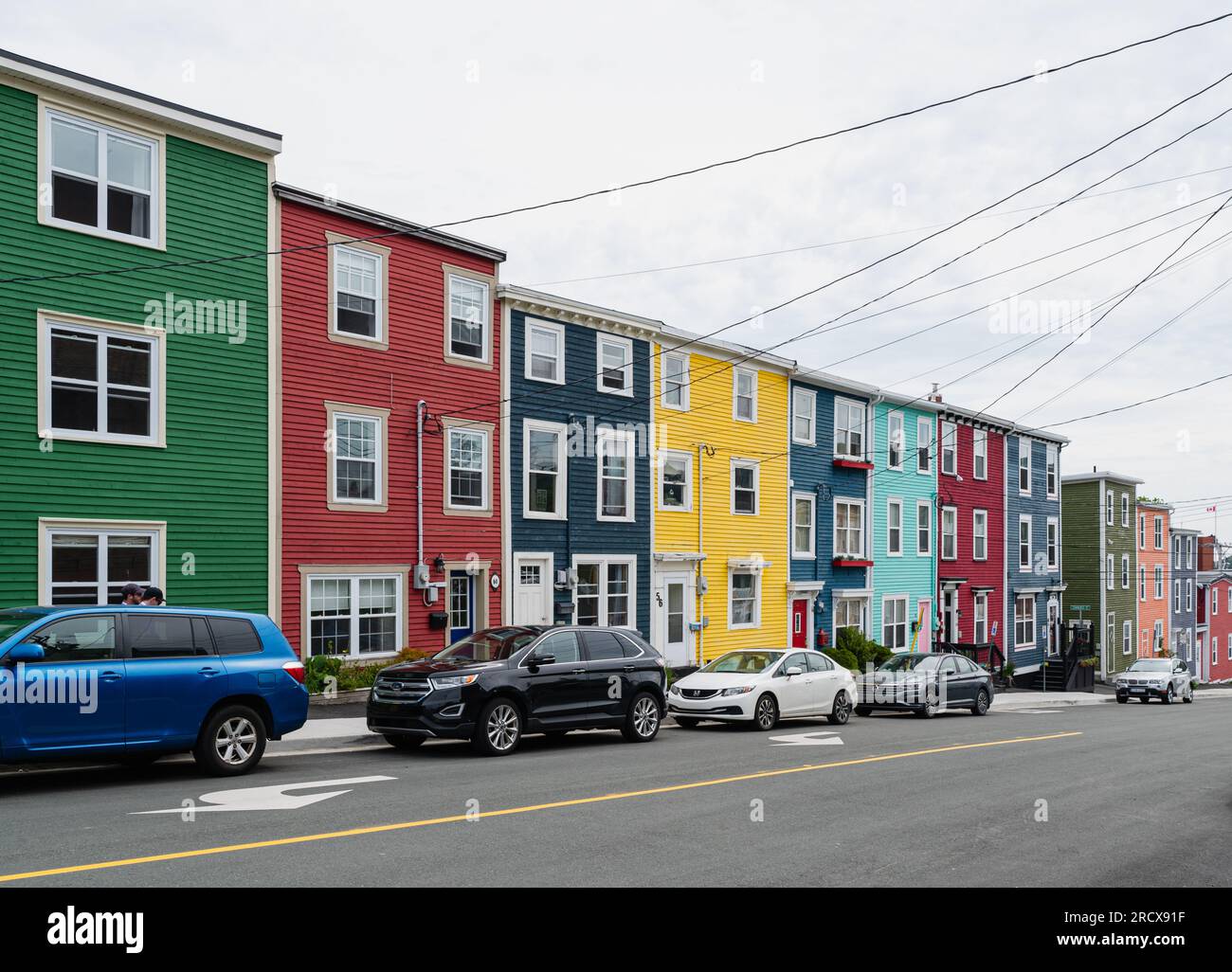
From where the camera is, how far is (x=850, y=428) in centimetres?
3753

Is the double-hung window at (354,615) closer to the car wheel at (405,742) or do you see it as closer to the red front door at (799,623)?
the car wheel at (405,742)

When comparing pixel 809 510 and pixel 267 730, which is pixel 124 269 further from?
pixel 809 510

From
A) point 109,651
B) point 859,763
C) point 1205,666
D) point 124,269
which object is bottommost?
point 1205,666

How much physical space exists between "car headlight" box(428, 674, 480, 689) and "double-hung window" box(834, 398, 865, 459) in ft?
79.8

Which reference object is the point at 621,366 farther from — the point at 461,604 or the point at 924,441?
the point at 924,441

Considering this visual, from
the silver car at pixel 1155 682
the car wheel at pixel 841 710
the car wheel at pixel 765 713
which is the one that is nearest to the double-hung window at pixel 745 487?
the car wheel at pixel 841 710

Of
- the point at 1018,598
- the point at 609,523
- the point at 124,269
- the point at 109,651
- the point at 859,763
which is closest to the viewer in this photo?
the point at 109,651

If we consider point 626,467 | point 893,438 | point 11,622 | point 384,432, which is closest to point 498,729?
point 11,622

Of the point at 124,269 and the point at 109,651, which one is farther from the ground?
the point at 124,269

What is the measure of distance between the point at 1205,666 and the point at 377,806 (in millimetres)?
72779

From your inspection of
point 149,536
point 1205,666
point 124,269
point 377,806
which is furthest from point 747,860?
point 1205,666

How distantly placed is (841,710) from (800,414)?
14.9 metres

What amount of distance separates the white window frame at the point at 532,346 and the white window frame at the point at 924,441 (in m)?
18.7

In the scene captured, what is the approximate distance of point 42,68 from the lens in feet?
57.2
